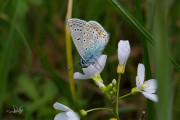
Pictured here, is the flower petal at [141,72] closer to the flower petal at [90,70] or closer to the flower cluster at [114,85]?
the flower cluster at [114,85]

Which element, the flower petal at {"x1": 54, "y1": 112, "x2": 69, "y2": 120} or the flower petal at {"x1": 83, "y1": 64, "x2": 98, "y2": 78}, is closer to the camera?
the flower petal at {"x1": 54, "y1": 112, "x2": 69, "y2": 120}

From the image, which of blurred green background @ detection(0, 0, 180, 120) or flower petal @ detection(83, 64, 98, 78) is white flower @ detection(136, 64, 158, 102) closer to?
A: flower petal @ detection(83, 64, 98, 78)

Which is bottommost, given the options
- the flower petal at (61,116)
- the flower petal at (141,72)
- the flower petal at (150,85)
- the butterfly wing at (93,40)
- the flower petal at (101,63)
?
the flower petal at (61,116)

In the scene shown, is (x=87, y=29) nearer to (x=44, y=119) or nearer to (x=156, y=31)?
(x=156, y=31)

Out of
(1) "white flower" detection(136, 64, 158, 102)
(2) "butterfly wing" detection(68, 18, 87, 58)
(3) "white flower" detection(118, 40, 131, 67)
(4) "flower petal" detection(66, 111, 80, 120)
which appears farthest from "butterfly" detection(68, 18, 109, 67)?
(4) "flower petal" detection(66, 111, 80, 120)

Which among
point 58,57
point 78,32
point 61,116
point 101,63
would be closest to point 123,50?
point 101,63

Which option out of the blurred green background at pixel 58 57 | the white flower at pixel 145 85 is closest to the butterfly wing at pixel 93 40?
the white flower at pixel 145 85

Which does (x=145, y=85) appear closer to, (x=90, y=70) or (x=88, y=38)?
(x=90, y=70)

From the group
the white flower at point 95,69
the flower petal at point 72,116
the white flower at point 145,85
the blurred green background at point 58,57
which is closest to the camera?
the flower petal at point 72,116
